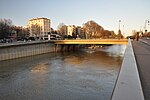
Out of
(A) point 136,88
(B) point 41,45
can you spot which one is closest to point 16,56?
(B) point 41,45

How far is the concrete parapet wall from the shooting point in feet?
138

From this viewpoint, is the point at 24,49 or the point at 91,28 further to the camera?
the point at 91,28

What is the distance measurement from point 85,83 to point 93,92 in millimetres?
3079

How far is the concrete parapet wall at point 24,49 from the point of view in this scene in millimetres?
42056

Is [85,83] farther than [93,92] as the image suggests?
Yes

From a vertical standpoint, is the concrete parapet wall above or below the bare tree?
below

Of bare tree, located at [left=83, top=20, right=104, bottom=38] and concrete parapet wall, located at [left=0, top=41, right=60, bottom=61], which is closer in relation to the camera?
concrete parapet wall, located at [left=0, top=41, right=60, bottom=61]

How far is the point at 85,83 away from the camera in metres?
18.3

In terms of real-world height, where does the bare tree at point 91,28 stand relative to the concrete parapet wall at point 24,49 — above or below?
above

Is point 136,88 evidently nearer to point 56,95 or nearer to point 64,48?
point 56,95

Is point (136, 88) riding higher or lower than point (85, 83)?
higher

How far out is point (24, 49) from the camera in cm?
4922

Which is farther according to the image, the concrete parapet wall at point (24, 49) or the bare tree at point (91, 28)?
the bare tree at point (91, 28)

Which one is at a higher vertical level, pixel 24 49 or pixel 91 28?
pixel 91 28
